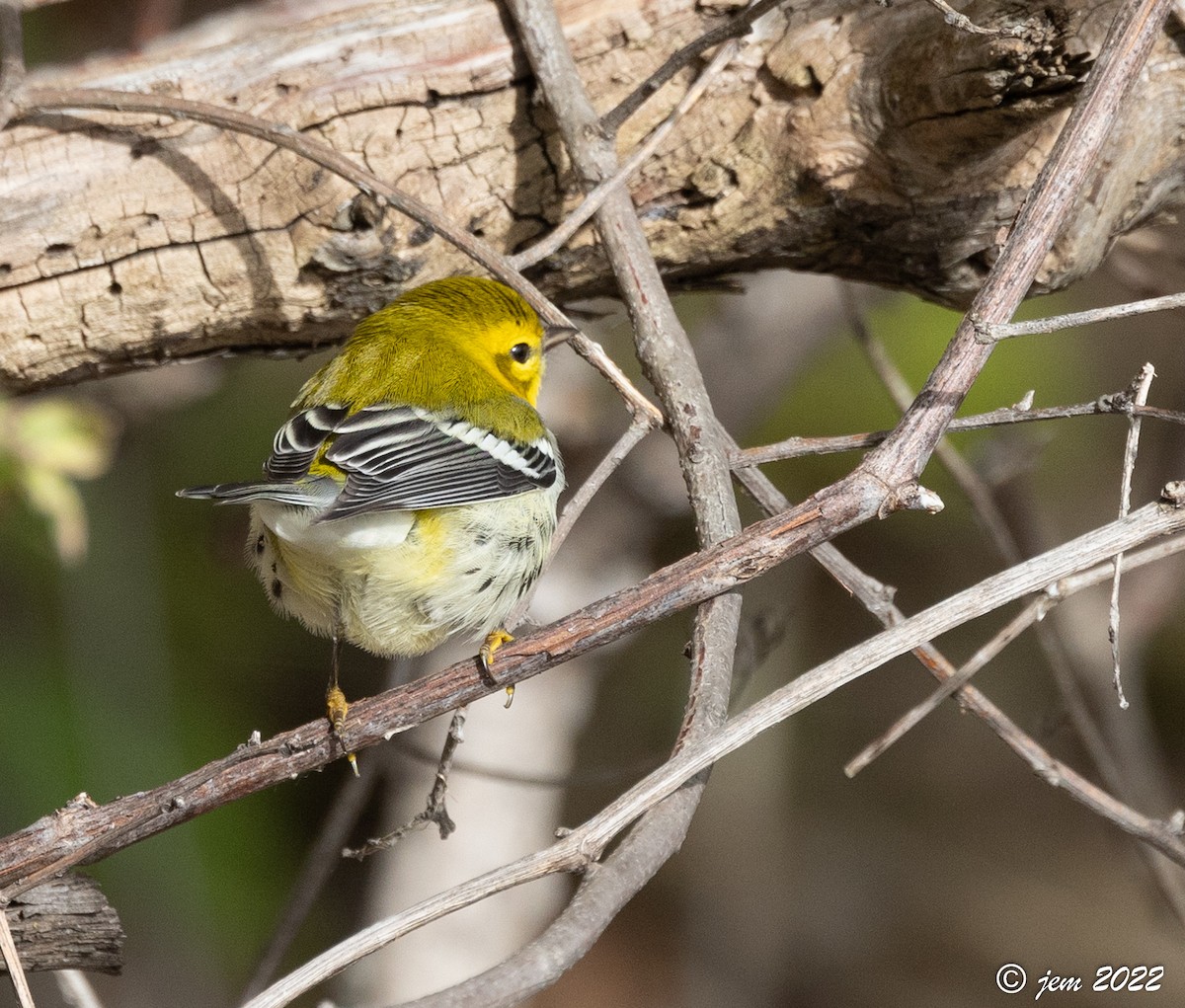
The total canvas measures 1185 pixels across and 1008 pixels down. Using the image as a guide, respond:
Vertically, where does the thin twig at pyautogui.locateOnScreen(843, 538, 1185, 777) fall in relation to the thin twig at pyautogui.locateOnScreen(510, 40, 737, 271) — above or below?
below

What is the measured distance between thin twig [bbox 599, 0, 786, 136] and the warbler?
448 mm

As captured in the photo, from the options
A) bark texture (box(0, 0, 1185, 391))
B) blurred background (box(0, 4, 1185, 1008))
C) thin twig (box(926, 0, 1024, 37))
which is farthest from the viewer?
blurred background (box(0, 4, 1185, 1008))

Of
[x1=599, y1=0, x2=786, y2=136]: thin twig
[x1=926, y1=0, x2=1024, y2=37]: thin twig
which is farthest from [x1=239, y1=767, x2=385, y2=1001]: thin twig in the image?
[x1=926, y1=0, x2=1024, y2=37]: thin twig

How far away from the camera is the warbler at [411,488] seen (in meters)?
2.02

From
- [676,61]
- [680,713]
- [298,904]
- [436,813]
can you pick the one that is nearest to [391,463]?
[436,813]

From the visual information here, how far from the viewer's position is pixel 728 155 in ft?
7.77

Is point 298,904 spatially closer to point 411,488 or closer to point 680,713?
point 411,488

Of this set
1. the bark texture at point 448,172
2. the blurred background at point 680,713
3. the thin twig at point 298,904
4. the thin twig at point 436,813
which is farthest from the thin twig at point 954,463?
the thin twig at point 298,904

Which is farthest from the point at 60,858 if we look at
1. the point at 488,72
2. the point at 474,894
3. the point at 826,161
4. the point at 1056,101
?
the point at 1056,101

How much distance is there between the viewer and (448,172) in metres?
2.34

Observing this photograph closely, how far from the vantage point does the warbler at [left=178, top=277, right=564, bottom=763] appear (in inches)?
79.6

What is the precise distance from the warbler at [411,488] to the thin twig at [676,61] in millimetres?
448

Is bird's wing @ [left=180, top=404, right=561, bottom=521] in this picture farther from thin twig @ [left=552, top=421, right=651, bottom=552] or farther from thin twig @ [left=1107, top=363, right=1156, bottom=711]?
thin twig @ [left=1107, top=363, right=1156, bottom=711]

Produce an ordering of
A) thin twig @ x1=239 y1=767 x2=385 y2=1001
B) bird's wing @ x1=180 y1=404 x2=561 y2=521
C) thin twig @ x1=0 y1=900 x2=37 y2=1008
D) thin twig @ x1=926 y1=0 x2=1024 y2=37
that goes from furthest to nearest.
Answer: thin twig @ x1=239 y1=767 x2=385 y2=1001
bird's wing @ x1=180 y1=404 x2=561 y2=521
thin twig @ x1=926 y1=0 x2=1024 y2=37
thin twig @ x1=0 y1=900 x2=37 y2=1008
